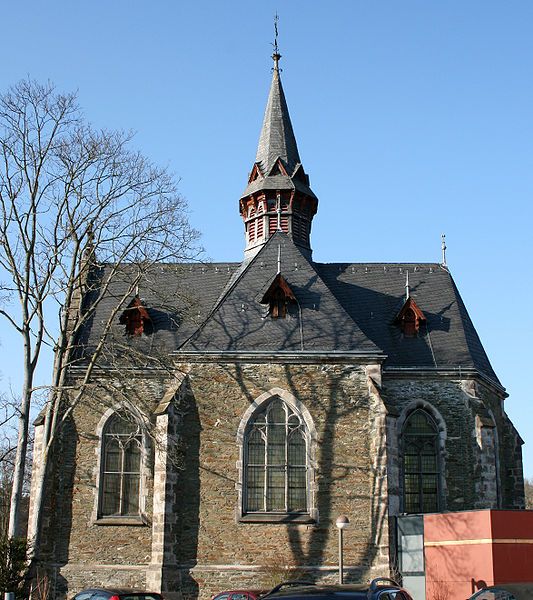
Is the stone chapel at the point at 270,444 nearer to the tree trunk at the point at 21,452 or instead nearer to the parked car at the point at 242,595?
the tree trunk at the point at 21,452

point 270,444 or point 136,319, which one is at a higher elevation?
point 136,319

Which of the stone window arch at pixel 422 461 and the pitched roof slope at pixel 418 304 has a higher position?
the pitched roof slope at pixel 418 304

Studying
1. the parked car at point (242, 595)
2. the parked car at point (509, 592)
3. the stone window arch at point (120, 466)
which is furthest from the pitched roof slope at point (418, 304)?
the parked car at point (509, 592)

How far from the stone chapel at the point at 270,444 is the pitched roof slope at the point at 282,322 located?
45 mm

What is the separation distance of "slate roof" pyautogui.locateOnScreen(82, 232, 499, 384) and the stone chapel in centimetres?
6

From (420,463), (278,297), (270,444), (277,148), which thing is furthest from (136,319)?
(420,463)

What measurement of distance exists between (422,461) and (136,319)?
9.77 m

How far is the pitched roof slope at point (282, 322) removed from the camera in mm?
21734

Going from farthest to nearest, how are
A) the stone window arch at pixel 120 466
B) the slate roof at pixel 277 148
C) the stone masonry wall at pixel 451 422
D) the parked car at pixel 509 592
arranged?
the slate roof at pixel 277 148
the stone masonry wall at pixel 451 422
the stone window arch at pixel 120 466
the parked car at pixel 509 592

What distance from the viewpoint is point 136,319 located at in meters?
25.0

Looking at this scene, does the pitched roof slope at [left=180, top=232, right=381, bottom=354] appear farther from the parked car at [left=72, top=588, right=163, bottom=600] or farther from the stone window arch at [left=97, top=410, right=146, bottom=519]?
the parked car at [left=72, top=588, right=163, bottom=600]

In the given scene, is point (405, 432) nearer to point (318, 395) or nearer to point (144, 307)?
point (318, 395)

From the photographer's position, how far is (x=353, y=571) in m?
19.8

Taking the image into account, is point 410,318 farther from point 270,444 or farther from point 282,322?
point 270,444
